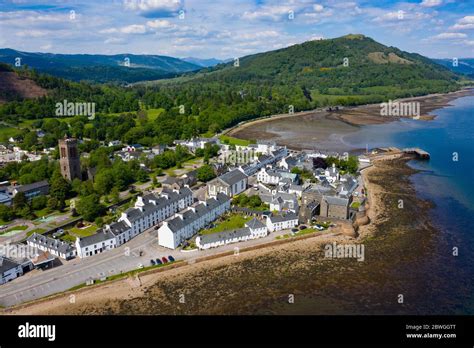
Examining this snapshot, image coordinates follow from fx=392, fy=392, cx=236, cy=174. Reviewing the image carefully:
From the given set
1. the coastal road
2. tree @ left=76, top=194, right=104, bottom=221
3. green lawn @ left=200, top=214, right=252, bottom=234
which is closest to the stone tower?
tree @ left=76, top=194, right=104, bottom=221

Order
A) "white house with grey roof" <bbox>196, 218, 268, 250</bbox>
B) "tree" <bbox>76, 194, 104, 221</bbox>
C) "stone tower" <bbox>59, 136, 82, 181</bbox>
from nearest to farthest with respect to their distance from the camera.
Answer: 1. "white house with grey roof" <bbox>196, 218, 268, 250</bbox>
2. "tree" <bbox>76, 194, 104, 221</bbox>
3. "stone tower" <bbox>59, 136, 82, 181</bbox>

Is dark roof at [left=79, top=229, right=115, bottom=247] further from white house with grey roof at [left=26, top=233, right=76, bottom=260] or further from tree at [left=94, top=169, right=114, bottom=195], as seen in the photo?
tree at [left=94, top=169, right=114, bottom=195]

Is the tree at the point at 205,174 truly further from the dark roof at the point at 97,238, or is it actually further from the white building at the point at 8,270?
the white building at the point at 8,270

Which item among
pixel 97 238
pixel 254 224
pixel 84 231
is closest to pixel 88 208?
pixel 84 231

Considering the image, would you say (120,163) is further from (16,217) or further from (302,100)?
(302,100)

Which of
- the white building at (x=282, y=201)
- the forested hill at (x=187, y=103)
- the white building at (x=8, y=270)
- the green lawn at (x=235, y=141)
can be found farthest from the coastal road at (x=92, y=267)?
the forested hill at (x=187, y=103)

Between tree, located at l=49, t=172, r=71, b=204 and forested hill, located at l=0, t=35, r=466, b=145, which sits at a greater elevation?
forested hill, located at l=0, t=35, r=466, b=145
